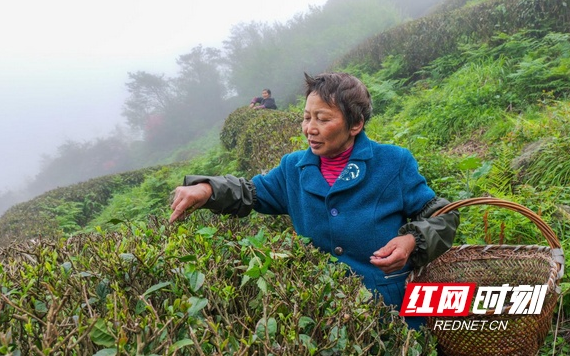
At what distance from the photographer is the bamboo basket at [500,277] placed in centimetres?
214

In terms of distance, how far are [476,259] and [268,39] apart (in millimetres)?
41387

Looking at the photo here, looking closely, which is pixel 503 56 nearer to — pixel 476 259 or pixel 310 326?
pixel 476 259

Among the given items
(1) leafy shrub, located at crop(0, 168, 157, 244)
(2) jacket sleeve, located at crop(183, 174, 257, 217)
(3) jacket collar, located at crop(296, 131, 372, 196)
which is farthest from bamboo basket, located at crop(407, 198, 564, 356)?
(1) leafy shrub, located at crop(0, 168, 157, 244)

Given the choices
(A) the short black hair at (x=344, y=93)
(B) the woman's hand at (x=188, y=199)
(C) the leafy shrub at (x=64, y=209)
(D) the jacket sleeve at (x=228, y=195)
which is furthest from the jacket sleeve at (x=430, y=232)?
(C) the leafy shrub at (x=64, y=209)

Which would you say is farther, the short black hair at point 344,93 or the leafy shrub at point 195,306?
the short black hair at point 344,93

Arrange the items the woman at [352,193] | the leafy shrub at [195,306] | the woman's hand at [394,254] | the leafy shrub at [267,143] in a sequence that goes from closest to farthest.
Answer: the leafy shrub at [195,306], the woman's hand at [394,254], the woman at [352,193], the leafy shrub at [267,143]

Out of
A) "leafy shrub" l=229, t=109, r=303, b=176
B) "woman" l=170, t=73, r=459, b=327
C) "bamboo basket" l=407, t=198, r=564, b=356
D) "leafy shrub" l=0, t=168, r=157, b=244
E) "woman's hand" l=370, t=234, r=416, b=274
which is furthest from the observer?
"leafy shrub" l=0, t=168, r=157, b=244

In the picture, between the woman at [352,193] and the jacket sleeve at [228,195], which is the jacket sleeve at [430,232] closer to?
the woman at [352,193]

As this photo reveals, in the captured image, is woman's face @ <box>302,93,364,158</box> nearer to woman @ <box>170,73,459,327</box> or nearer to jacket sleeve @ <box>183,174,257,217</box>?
woman @ <box>170,73,459,327</box>

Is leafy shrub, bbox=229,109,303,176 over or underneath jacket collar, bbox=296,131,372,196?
underneath

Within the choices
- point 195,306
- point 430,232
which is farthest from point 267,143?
point 195,306

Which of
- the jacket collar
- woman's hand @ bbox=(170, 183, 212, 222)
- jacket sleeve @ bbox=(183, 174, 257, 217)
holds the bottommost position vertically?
the jacket collar

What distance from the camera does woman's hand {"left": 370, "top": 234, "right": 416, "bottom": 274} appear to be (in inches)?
78.6

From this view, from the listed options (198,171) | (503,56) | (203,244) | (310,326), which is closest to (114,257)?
(203,244)
